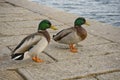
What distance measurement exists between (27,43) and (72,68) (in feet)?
2.37

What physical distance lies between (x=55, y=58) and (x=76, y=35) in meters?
0.52

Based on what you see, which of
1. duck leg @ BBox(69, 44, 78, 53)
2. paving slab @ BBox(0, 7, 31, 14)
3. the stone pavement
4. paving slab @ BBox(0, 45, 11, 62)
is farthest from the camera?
paving slab @ BBox(0, 7, 31, 14)

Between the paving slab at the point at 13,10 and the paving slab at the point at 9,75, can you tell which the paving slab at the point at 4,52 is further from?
the paving slab at the point at 13,10

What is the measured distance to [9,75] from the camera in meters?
4.11

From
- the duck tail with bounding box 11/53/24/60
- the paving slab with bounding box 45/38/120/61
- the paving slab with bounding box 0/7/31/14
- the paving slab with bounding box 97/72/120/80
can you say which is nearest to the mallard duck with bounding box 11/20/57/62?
the duck tail with bounding box 11/53/24/60

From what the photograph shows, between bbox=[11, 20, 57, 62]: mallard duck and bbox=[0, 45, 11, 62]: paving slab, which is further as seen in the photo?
bbox=[0, 45, 11, 62]: paving slab

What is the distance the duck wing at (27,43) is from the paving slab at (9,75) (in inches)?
11.5

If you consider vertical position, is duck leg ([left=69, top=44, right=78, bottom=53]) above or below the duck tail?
below

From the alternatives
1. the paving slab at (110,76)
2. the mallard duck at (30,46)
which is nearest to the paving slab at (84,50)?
the mallard duck at (30,46)

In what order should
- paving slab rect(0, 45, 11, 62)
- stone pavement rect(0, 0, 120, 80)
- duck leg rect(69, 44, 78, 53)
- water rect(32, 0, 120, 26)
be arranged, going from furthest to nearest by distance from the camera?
1. water rect(32, 0, 120, 26)
2. duck leg rect(69, 44, 78, 53)
3. paving slab rect(0, 45, 11, 62)
4. stone pavement rect(0, 0, 120, 80)

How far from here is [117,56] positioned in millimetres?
5023

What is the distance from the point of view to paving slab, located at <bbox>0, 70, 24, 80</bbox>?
4015 millimetres

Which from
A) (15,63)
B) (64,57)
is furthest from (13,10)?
(15,63)

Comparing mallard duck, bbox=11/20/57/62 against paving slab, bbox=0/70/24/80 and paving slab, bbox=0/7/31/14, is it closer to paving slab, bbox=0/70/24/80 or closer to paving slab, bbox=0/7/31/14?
paving slab, bbox=0/70/24/80
